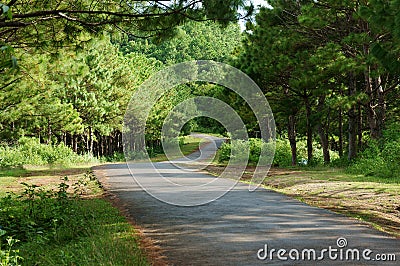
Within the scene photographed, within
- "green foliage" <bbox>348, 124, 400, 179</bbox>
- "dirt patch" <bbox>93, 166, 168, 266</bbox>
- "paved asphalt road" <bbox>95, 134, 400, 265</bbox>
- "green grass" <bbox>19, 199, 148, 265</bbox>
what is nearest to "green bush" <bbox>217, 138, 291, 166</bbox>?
"green foliage" <bbox>348, 124, 400, 179</bbox>

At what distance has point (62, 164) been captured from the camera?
32.2 m

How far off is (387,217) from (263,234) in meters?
3.39

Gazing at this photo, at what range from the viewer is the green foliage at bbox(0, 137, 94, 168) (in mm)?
28642

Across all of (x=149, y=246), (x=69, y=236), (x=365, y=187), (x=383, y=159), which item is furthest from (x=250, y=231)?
(x=383, y=159)

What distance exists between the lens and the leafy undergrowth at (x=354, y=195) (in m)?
9.84

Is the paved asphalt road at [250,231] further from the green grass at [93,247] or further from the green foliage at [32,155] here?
the green foliage at [32,155]

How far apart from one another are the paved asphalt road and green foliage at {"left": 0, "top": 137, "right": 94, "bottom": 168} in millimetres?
18325

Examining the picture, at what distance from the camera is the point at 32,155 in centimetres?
3117

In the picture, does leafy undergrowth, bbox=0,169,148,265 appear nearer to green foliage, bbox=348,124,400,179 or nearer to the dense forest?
the dense forest

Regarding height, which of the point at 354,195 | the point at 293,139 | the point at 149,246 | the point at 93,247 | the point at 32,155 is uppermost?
the point at 293,139

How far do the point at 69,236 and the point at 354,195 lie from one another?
25.8 feet

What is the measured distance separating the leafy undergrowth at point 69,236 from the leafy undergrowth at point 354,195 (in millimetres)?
4533

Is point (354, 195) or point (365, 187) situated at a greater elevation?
point (365, 187)

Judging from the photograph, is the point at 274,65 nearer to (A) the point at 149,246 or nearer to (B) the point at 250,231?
(B) the point at 250,231
